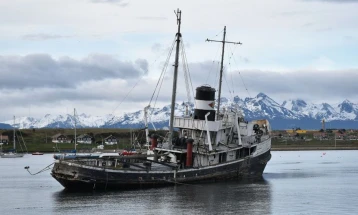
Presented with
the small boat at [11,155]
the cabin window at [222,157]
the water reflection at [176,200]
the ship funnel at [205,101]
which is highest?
the ship funnel at [205,101]

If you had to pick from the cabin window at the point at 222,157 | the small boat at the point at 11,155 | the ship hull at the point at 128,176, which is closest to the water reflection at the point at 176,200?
the ship hull at the point at 128,176

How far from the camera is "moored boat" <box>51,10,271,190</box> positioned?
65638mm

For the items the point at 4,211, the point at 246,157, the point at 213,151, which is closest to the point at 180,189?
the point at 213,151

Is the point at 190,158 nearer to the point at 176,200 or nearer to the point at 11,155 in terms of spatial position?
the point at 176,200

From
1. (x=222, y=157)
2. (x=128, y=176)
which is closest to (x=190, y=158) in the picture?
(x=222, y=157)

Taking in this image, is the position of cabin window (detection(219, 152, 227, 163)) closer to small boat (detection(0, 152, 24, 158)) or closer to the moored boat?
the moored boat

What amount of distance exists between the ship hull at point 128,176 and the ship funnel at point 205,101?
5.84 metres

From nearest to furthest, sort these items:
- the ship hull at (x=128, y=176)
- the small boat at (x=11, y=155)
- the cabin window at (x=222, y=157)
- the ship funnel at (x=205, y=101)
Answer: the ship hull at (x=128, y=176), the ship funnel at (x=205, y=101), the cabin window at (x=222, y=157), the small boat at (x=11, y=155)

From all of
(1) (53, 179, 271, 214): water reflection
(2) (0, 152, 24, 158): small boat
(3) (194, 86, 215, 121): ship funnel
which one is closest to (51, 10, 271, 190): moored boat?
(3) (194, 86, 215, 121): ship funnel

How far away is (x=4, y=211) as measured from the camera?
2184 inches

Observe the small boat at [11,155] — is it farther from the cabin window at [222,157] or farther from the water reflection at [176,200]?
the water reflection at [176,200]

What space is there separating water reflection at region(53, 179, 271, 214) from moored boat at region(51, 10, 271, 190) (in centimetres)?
126

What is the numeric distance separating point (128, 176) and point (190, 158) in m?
7.73

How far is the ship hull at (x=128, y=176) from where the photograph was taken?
64750 mm
